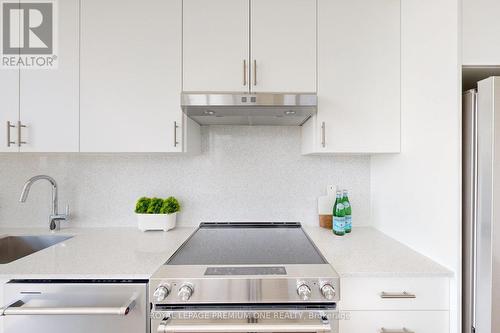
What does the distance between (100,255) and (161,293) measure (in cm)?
49

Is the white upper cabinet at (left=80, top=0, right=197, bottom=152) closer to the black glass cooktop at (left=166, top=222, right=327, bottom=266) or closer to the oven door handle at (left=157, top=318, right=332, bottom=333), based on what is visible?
the black glass cooktop at (left=166, top=222, right=327, bottom=266)

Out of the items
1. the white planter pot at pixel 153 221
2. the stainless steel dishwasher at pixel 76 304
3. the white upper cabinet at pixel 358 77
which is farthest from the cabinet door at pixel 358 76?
the stainless steel dishwasher at pixel 76 304

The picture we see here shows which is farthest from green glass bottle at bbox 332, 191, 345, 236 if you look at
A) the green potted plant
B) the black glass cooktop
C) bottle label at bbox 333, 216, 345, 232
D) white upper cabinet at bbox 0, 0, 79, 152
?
white upper cabinet at bbox 0, 0, 79, 152

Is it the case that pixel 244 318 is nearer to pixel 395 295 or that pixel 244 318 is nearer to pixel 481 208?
pixel 395 295

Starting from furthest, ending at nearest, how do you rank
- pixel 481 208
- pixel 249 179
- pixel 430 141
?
pixel 249 179 → pixel 430 141 → pixel 481 208

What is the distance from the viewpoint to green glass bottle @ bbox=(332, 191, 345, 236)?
165 cm

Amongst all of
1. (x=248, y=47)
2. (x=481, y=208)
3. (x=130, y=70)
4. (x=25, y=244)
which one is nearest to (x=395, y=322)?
(x=481, y=208)

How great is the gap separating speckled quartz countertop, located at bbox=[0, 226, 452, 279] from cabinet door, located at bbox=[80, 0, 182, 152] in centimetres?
55

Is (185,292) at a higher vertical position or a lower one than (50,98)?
lower

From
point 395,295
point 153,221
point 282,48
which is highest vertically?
point 282,48

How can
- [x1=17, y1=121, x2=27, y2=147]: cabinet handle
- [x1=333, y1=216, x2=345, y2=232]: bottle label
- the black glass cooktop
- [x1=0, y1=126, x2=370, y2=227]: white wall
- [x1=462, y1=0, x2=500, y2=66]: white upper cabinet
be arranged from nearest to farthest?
[x1=462, y1=0, x2=500, y2=66]: white upper cabinet
the black glass cooktop
[x1=17, y1=121, x2=27, y2=147]: cabinet handle
[x1=333, y1=216, x2=345, y2=232]: bottle label
[x1=0, y1=126, x2=370, y2=227]: white wall

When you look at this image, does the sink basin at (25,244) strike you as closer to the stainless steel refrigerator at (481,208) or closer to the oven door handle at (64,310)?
the oven door handle at (64,310)

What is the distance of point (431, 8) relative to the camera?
1.26 m

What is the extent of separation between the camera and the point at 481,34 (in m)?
1.09
